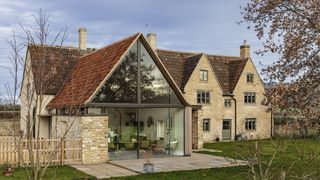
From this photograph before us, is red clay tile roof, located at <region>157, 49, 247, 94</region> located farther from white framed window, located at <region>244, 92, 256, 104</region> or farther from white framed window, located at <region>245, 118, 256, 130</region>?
white framed window, located at <region>245, 118, 256, 130</region>

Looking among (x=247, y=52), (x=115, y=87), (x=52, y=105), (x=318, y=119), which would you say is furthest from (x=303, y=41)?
(x=247, y=52)

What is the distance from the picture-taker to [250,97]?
41.5m

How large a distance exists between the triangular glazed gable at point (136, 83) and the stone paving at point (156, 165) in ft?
10.7

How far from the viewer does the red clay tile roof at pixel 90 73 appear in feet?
70.0

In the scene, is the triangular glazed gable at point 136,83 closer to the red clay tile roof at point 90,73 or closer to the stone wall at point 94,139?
the red clay tile roof at point 90,73

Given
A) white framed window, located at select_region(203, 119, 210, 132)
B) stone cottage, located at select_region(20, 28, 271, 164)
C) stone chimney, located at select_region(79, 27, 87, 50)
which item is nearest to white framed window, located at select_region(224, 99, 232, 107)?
white framed window, located at select_region(203, 119, 210, 132)

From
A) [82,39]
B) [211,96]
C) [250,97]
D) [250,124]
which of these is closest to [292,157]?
[211,96]

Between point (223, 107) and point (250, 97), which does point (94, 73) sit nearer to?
point (223, 107)

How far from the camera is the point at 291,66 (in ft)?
48.4

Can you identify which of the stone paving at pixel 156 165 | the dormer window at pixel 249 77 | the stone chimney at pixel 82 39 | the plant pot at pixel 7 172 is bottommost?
the stone paving at pixel 156 165

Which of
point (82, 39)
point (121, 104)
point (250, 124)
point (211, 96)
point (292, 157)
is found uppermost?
point (82, 39)

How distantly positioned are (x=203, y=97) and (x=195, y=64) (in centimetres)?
322

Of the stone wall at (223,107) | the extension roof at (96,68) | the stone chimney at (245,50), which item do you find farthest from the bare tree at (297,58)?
the stone chimney at (245,50)

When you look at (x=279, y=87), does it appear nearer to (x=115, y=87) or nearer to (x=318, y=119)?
(x=318, y=119)
